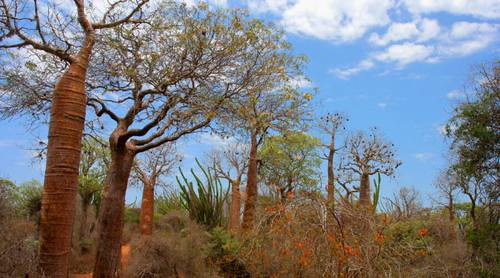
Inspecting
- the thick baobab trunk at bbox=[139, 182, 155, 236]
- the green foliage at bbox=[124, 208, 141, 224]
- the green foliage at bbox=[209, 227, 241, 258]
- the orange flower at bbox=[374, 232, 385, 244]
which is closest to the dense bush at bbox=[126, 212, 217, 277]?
the green foliage at bbox=[209, 227, 241, 258]

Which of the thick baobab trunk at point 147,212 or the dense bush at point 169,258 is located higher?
the thick baobab trunk at point 147,212

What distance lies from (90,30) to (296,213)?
4.21 metres

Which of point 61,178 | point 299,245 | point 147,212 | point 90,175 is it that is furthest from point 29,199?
point 299,245

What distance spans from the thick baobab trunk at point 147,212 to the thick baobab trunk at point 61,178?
9.30 metres

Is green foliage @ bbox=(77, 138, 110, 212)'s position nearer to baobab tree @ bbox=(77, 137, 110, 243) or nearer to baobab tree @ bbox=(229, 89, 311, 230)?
baobab tree @ bbox=(77, 137, 110, 243)

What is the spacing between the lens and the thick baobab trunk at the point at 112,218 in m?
9.41

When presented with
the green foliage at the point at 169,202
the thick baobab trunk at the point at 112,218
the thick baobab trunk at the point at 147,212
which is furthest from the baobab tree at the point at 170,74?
the green foliage at the point at 169,202

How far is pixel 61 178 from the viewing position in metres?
5.89

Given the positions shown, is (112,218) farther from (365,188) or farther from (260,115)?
(365,188)

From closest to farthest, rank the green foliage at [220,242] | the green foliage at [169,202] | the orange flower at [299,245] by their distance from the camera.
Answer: the orange flower at [299,245] < the green foliage at [220,242] < the green foliage at [169,202]

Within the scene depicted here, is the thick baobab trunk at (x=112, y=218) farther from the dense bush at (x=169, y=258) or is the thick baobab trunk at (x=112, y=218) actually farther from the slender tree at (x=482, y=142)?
the slender tree at (x=482, y=142)

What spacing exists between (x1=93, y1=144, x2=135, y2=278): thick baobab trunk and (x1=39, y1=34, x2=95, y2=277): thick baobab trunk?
357 cm

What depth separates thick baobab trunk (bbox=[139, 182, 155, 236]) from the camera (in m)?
15.1

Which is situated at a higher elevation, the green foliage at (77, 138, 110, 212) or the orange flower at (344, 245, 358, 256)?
the green foliage at (77, 138, 110, 212)
